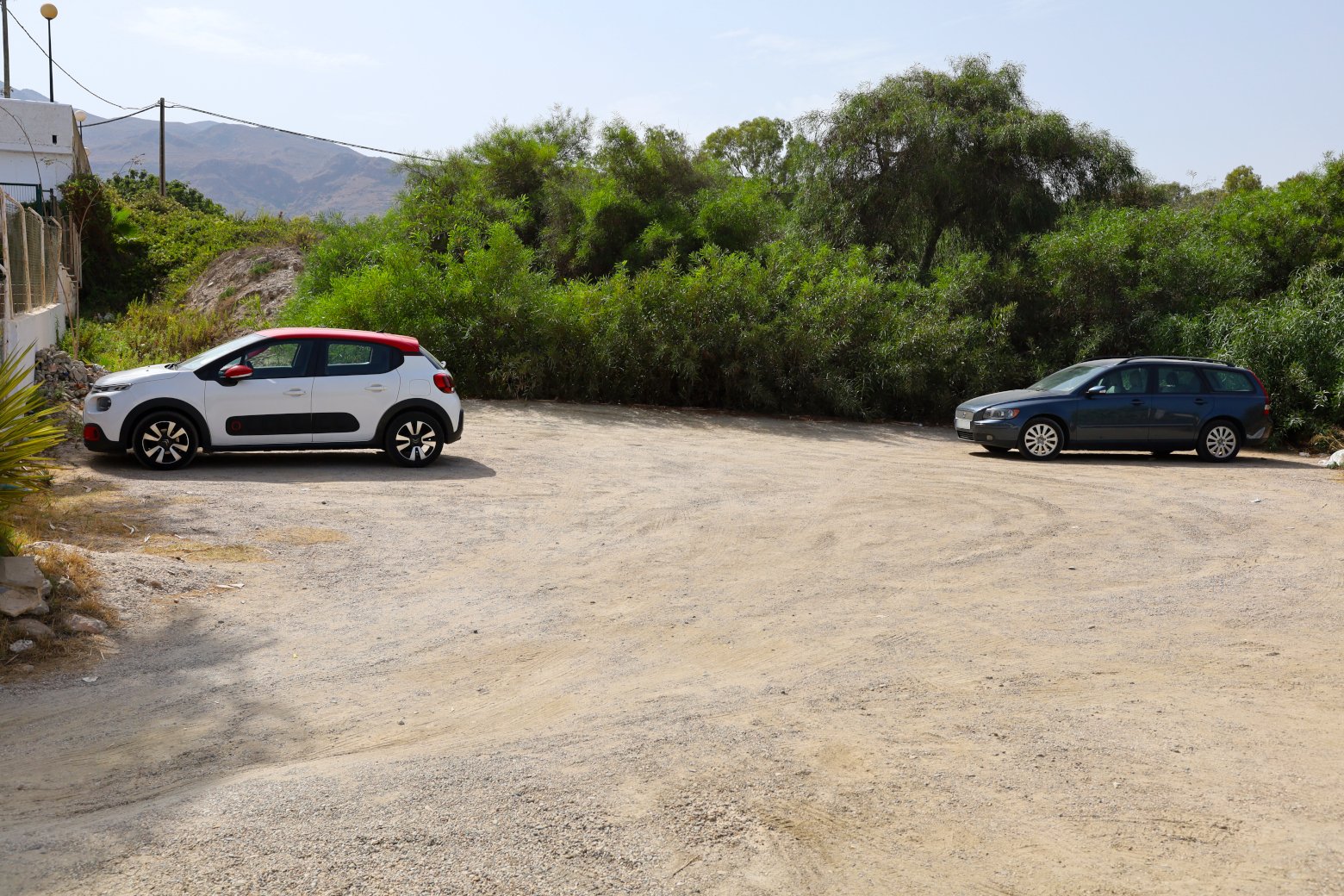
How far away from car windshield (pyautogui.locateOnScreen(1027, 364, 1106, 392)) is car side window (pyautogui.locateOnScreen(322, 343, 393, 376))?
1063cm

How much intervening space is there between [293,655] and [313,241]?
103 feet

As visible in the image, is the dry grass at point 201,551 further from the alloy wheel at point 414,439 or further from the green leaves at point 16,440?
the alloy wheel at point 414,439

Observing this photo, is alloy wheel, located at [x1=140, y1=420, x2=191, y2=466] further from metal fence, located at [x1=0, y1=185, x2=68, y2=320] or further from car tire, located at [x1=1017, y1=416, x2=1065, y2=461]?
car tire, located at [x1=1017, y1=416, x2=1065, y2=461]

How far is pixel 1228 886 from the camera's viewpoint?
13.2 ft

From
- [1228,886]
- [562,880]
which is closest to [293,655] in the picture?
[562,880]

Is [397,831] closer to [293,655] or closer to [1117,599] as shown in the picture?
[293,655]

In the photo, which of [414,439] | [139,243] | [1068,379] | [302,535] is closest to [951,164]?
[1068,379]

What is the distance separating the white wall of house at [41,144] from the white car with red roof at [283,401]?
87.0ft

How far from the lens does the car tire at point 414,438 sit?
1409cm

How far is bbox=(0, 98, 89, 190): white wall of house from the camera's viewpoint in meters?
35.3

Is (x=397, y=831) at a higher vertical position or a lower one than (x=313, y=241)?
lower

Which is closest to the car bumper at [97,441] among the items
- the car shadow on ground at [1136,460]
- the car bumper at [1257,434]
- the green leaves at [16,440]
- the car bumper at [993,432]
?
the green leaves at [16,440]

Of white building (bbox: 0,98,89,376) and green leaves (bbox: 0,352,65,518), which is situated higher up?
white building (bbox: 0,98,89,376)

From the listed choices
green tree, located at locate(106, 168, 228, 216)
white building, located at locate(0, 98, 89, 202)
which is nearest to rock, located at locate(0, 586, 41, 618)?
white building, located at locate(0, 98, 89, 202)
